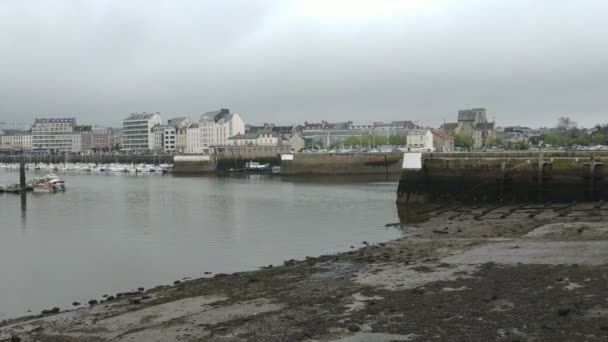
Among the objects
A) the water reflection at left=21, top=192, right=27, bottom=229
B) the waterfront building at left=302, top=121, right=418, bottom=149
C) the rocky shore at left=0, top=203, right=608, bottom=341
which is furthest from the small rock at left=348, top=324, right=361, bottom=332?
the waterfront building at left=302, top=121, right=418, bottom=149

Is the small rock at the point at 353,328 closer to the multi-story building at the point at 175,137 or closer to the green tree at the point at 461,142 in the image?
the green tree at the point at 461,142

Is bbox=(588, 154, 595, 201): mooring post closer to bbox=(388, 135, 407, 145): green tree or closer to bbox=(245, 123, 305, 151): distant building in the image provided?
bbox=(388, 135, 407, 145): green tree

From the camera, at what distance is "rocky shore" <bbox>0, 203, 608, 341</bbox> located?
10352mm

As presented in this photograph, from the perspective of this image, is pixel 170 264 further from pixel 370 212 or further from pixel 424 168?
pixel 424 168

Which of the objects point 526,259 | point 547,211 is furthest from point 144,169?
point 526,259

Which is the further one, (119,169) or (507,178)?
(119,169)

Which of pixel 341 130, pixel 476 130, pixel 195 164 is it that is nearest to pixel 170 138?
pixel 341 130

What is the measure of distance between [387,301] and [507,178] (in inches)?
1006

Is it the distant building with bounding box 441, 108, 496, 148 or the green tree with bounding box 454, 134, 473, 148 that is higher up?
the distant building with bounding box 441, 108, 496, 148

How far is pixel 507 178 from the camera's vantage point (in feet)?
118

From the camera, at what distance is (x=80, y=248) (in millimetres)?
26297

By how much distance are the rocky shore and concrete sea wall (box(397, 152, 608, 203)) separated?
45.7ft

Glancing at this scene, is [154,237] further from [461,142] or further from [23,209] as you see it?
[461,142]

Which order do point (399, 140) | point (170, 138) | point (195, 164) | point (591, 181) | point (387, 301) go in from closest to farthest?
point (387, 301), point (591, 181), point (195, 164), point (399, 140), point (170, 138)
